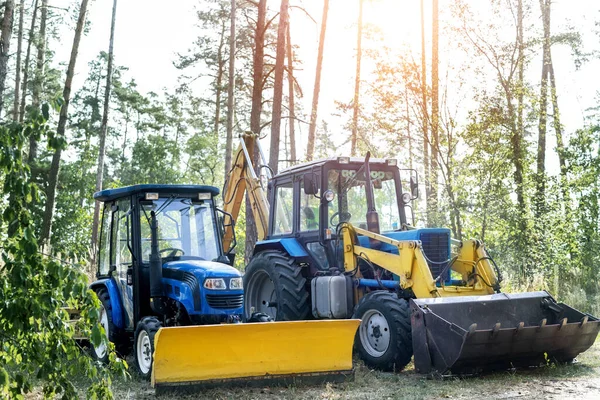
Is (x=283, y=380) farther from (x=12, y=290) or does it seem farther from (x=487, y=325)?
(x=12, y=290)

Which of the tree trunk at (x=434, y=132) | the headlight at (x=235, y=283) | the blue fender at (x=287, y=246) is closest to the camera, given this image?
the headlight at (x=235, y=283)

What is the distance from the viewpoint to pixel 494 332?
25.2 ft

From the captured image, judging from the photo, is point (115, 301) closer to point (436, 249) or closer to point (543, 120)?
point (436, 249)

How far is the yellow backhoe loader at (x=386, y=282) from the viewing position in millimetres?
7883

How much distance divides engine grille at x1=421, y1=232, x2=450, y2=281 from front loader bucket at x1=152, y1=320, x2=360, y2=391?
1895 mm

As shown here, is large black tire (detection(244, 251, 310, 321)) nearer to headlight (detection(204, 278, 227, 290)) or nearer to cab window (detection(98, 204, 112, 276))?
headlight (detection(204, 278, 227, 290))

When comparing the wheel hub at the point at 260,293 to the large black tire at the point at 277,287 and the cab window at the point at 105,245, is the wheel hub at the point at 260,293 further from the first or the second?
the cab window at the point at 105,245

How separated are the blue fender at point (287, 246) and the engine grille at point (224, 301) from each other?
2.16 m

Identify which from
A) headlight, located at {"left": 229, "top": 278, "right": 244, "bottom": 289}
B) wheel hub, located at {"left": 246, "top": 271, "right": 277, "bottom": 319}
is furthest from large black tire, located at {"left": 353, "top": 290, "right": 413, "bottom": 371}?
wheel hub, located at {"left": 246, "top": 271, "right": 277, "bottom": 319}

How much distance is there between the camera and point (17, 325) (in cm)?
406

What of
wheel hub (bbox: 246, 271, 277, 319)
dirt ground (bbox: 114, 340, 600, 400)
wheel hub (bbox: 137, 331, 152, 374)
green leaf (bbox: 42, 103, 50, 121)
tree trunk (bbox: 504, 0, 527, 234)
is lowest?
dirt ground (bbox: 114, 340, 600, 400)

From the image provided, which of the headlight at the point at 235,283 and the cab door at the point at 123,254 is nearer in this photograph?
the headlight at the point at 235,283

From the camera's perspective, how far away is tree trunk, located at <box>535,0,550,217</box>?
16969 mm

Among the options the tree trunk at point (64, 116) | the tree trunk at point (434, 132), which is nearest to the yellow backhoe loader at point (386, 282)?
the tree trunk at point (434, 132)
